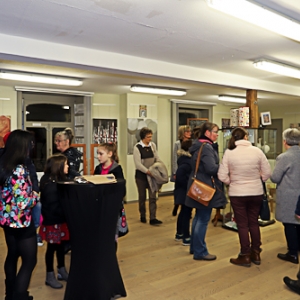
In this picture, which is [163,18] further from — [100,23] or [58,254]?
[58,254]

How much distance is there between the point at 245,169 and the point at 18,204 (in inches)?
90.0

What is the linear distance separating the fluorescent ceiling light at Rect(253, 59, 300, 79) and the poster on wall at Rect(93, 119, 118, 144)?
388 cm

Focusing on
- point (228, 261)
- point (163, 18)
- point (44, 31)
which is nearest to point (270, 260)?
point (228, 261)

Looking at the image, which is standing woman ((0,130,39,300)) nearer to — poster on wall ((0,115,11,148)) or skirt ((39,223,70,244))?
skirt ((39,223,70,244))

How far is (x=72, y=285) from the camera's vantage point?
2627mm


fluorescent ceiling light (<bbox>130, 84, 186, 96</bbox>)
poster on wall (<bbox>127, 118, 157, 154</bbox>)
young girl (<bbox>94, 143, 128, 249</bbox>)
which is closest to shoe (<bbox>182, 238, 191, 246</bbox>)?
young girl (<bbox>94, 143, 128, 249</bbox>)

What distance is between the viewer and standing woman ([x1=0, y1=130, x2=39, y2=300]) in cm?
251

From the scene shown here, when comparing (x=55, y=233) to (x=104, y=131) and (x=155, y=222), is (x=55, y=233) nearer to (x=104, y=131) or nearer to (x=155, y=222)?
(x=155, y=222)

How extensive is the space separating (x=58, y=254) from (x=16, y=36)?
7.30 ft

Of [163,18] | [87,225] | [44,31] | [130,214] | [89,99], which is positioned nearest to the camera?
[87,225]

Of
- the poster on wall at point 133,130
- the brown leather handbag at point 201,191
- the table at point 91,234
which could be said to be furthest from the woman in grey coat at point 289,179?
the poster on wall at point 133,130

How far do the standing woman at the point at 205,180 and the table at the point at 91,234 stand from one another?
4.36 feet

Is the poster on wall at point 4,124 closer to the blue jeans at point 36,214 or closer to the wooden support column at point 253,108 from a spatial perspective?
the blue jeans at point 36,214

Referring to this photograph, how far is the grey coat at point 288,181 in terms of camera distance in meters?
3.62
